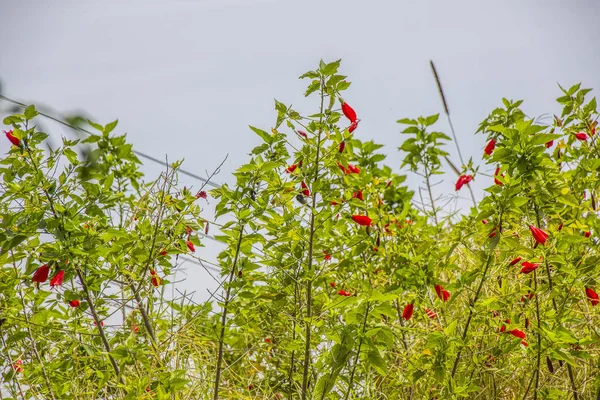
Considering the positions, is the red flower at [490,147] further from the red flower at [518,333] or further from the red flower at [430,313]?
the red flower at [518,333]

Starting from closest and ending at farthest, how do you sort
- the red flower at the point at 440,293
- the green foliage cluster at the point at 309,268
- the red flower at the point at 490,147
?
the green foliage cluster at the point at 309,268 → the red flower at the point at 440,293 → the red flower at the point at 490,147

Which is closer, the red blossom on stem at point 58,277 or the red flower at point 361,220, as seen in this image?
the red blossom on stem at point 58,277

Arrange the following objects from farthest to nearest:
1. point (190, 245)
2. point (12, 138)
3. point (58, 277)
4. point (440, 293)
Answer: point (440, 293)
point (190, 245)
point (12, 138)
point (58, 277)

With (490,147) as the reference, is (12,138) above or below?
below

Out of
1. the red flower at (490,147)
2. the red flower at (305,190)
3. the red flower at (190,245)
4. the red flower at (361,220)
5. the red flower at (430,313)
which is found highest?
the red flower at (490,147)

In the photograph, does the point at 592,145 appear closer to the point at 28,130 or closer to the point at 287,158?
the point at 287,158

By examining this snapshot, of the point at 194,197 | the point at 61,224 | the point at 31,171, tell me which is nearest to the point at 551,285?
the point at 194,197

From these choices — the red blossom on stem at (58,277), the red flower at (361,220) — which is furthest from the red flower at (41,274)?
the red flower at (361,220)

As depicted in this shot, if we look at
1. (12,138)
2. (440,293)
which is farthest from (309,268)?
(12,138)

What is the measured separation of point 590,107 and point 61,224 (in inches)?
77.8

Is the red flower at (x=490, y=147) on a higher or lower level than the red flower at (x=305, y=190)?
higher

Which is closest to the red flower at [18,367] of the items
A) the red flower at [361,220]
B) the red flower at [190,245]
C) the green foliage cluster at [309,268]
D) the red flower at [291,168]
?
the green foliage cluster at [309,268]

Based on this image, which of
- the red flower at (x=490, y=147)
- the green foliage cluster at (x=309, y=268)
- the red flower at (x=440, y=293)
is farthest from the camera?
the red flower at (x=490, y=147)

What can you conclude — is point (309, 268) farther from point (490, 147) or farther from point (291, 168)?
point (490, 147)
